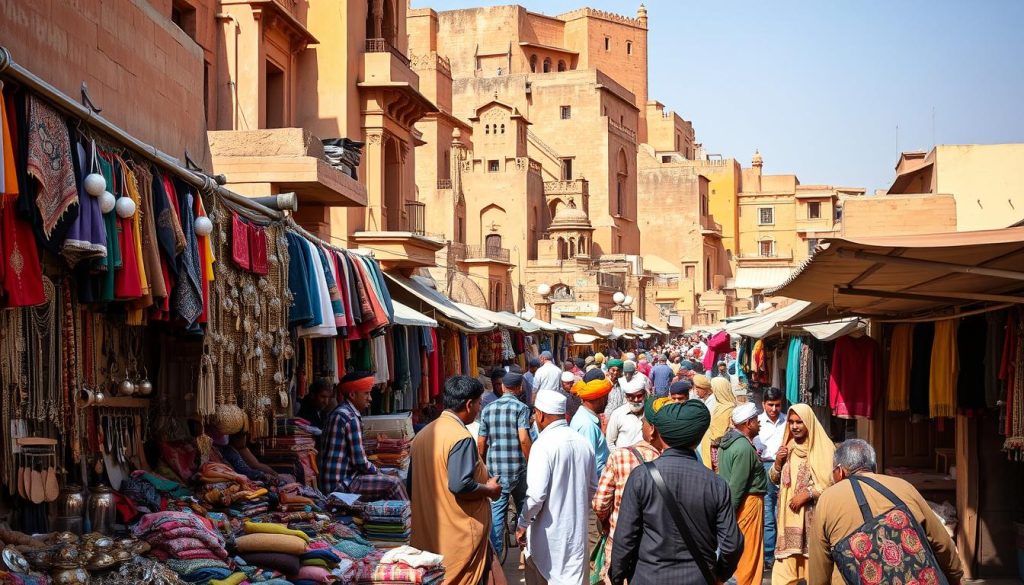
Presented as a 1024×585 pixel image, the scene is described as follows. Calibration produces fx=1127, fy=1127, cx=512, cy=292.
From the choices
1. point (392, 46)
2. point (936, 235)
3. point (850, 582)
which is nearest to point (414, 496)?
point (850, 582)

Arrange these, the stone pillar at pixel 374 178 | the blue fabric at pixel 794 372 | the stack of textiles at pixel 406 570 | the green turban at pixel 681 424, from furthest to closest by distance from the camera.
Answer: the stone pillar at pixel 374 178 < the blue fabric at pixel 794 372 < the stack of textiles at pixel 406 570 < the green turban at pixel 681 424

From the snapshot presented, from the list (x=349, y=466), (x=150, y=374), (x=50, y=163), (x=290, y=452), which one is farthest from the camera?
(x=349, y=466)

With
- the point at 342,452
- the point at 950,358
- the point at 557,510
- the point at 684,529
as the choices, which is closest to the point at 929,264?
the point at 684,529

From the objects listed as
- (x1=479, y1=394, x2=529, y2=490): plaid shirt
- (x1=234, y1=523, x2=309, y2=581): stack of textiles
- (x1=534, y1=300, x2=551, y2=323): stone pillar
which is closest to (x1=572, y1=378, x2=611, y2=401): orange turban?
(x1=479, y1=394, x2=529, y2=490): plaid shirt

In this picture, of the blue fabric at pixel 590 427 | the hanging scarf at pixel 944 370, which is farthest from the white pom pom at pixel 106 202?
the hanging scarf at pixel 944 370

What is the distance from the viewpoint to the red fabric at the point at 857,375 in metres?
9.38

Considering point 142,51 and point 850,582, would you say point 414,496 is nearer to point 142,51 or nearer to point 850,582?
point 850,582

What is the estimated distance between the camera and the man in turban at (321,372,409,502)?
22.7ft

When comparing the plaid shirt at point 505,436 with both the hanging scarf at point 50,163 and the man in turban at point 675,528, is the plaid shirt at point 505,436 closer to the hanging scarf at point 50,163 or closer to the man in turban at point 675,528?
the man in turban at point 675,528

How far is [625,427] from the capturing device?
342 inches

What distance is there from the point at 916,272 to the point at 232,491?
3848 millimetres

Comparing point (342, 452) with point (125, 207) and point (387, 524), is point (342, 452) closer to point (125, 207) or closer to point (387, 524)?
point (387, 524)


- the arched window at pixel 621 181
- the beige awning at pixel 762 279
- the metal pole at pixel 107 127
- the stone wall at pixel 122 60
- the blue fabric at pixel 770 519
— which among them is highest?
the arched window at pixel 621 181

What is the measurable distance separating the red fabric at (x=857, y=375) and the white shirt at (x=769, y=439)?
2.81ft
